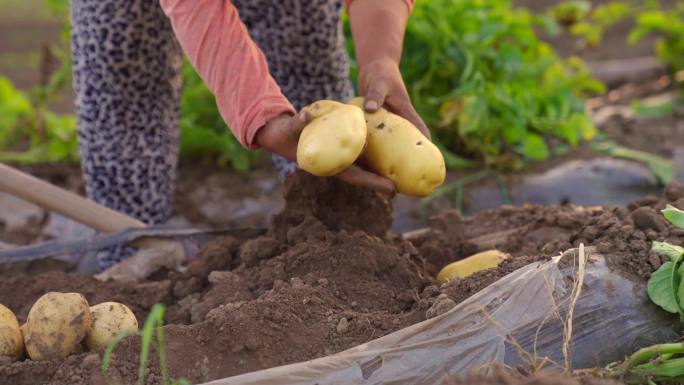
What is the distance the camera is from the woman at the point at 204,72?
8.02ft

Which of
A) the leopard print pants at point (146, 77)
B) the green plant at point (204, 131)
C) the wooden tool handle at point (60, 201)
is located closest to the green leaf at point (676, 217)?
the leopard print pants at point (146, 77)

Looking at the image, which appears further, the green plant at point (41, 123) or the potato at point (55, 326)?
the green plant at point (41, 123)

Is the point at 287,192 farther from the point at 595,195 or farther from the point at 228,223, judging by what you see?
the point at 595,195

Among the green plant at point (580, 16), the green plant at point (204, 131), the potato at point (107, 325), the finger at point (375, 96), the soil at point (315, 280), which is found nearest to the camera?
the soil at point (315, 280)

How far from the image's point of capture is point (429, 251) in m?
2.91

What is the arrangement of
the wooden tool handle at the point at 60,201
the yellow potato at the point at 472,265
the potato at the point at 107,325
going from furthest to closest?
1. the wooden tool handle at the point at 60,201
2. the yellow potato at the point at 472,265
3. the potato at the point at 107,325

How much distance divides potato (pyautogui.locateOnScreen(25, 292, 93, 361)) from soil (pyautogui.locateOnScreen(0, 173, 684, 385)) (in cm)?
4

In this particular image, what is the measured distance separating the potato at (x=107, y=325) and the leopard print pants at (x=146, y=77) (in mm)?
833

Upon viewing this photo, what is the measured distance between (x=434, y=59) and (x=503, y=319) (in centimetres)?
238

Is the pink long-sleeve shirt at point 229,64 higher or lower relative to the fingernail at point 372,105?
Result: higher

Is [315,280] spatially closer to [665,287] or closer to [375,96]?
[375,96]

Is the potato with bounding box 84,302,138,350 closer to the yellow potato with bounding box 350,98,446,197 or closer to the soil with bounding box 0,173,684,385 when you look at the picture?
the soil with bounding box 0,173,684,385

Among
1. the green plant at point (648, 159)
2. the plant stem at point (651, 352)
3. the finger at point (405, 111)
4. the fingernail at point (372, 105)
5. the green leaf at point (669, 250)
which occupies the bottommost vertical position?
the green plant at point (648, 159)

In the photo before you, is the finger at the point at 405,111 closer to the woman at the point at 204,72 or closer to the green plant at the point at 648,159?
the woman at the point at 204,72
